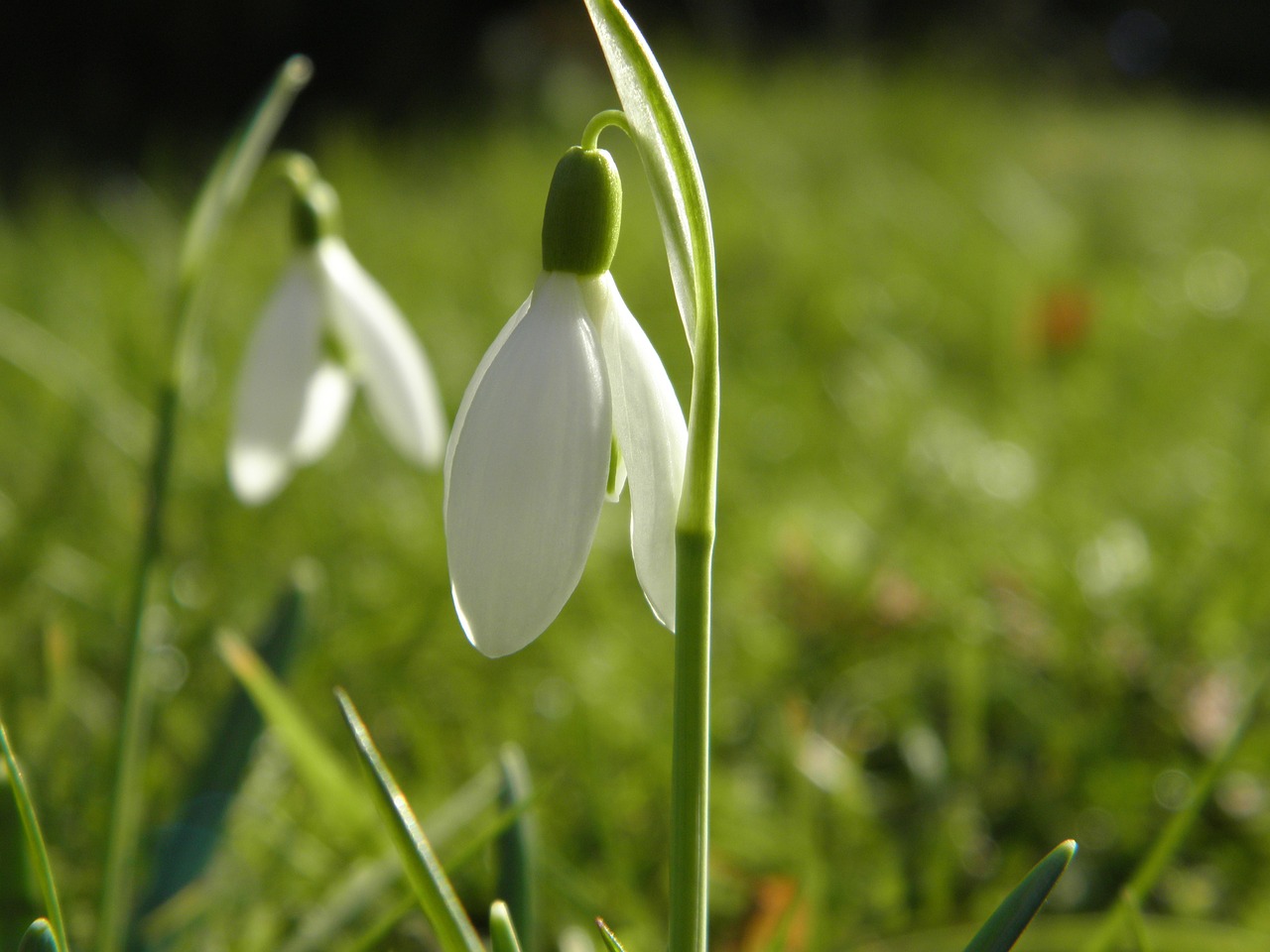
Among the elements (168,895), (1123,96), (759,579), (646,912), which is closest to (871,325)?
(759,579)

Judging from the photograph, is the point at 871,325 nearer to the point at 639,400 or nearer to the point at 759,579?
the point at 759,579

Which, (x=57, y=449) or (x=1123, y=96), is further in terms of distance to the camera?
(x=1123, y=96)

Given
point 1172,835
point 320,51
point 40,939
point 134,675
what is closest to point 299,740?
point 134,675

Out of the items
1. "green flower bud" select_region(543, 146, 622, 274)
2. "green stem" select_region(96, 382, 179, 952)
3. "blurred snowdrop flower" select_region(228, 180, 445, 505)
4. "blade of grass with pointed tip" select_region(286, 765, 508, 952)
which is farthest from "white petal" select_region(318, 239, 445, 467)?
"green flower bud" select_region(543, 146, 622, 274)

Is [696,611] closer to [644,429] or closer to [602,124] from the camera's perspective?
[644,429]

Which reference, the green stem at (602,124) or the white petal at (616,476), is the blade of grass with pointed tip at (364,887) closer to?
the white petal at (616,476)

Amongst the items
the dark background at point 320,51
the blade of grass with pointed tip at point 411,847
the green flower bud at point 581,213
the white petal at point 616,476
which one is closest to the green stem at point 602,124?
the green flower bud at point 581,213

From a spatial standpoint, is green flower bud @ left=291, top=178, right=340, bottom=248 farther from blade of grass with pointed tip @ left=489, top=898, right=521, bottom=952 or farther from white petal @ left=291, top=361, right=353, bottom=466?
blade of grass with pointed tip @ left=489, top=898, right=521, bottom=952
